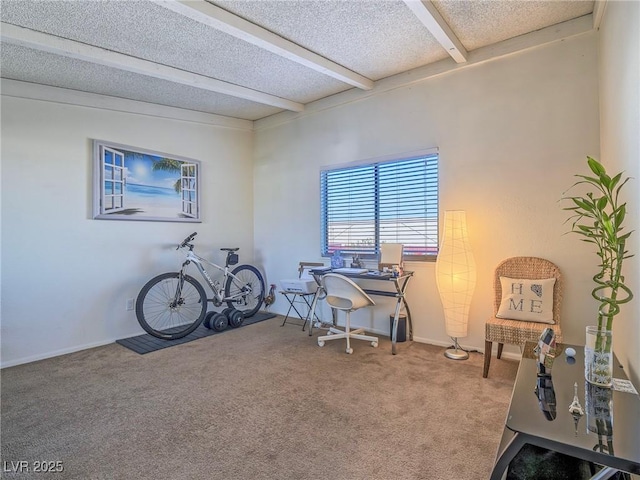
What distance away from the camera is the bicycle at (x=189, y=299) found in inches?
155

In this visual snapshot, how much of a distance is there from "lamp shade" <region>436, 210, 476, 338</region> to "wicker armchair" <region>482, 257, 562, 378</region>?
241mm

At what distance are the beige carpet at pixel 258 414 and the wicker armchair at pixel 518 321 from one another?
34cm

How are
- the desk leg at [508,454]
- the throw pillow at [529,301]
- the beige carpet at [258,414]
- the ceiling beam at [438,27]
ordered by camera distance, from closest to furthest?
the desk leg at [508,454], the beige carpet at [258,414], the ceiling beam at [438,27], the throw pillow at [529,301]

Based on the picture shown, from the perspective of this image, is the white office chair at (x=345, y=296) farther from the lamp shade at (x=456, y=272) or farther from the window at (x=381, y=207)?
the window at (x=381, y=207)

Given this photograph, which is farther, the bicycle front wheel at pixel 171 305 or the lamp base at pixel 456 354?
the bicycle front wheel at pixel 171 305

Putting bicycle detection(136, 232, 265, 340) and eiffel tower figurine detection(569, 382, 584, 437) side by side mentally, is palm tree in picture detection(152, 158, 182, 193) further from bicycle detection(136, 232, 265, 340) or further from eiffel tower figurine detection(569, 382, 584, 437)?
eiffel tower figurine detection(569, 382, 584, 437)

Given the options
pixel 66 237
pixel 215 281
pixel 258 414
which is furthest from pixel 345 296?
pixel 66 237

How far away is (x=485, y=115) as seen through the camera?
3.21 m

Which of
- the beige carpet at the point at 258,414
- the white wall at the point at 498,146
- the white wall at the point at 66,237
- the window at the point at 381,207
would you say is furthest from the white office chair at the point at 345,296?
the white wall at the point at 66,237

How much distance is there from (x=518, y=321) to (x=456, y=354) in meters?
0.67

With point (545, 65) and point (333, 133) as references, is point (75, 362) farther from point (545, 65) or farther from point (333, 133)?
point (545, 65)

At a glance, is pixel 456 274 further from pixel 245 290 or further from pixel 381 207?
pixel 245 290

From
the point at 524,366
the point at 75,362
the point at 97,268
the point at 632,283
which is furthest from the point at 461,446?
the point at 97,268

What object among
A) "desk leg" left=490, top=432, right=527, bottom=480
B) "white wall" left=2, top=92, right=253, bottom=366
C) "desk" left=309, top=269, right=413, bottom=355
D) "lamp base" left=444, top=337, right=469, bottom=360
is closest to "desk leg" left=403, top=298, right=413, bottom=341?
"desk" left=309, top=269, right=413, bottom=355
